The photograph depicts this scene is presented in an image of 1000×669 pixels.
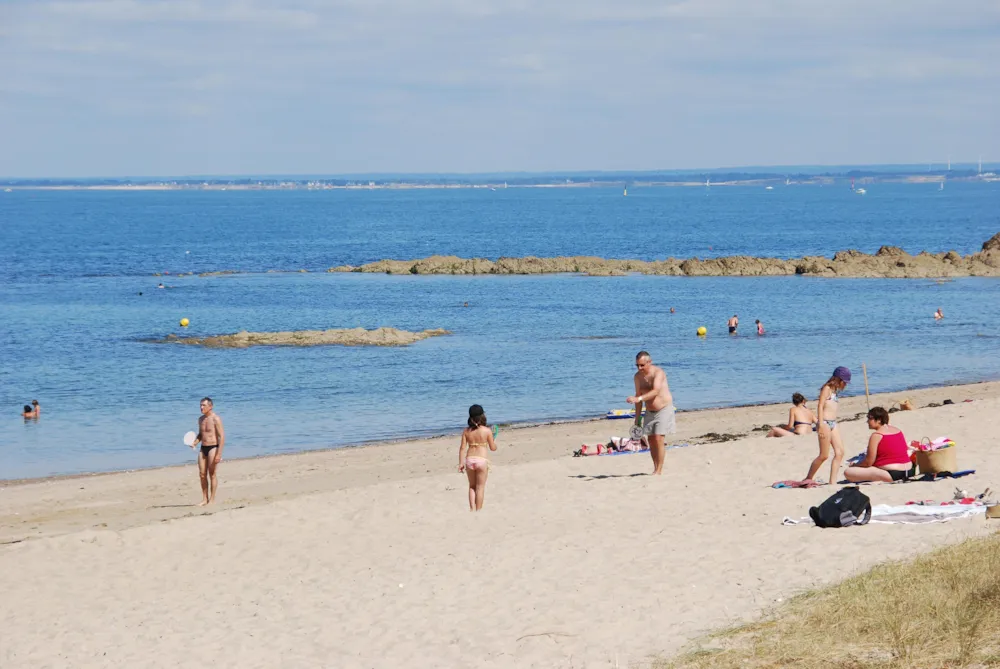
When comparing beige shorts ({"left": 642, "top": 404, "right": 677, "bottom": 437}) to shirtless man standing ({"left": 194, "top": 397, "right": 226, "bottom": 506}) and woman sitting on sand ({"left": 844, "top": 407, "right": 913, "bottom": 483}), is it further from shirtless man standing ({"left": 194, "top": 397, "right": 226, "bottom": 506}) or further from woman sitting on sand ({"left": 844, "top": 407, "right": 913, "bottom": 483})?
shirtless man standing ({"left": 194, "top": 397, "right": 226, "bottom": 506})

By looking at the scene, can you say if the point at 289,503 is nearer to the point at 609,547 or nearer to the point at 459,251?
the point at 609,547

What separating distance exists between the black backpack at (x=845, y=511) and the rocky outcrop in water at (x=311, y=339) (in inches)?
1092

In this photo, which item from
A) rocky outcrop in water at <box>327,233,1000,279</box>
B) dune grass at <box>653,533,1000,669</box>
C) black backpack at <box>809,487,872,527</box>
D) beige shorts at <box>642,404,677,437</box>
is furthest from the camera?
rocky outcrop in water at <box>327,233,1000,279</box>

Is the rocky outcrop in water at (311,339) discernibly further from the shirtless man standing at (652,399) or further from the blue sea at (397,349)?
the shirtless man standing at (652,399)

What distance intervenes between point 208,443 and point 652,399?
6088 mm

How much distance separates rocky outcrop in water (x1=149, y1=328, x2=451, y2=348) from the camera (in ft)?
127

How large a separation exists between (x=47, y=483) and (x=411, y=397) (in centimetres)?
1036

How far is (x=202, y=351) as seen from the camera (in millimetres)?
37625

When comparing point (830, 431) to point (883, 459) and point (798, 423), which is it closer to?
point (883, 459)

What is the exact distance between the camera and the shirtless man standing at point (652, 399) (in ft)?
47.2

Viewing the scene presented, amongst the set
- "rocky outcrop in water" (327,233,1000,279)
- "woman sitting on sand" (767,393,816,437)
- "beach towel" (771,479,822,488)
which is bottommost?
"beach towel" (771,479,822,488)

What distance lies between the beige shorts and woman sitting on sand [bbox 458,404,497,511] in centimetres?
211

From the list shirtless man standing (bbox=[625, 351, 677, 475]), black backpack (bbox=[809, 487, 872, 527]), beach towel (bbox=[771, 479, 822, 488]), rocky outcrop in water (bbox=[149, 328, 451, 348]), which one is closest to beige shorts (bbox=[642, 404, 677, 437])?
shirtless man standing (bbox=[625, 351, 677, 475])

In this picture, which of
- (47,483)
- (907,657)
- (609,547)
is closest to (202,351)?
(47,483)
